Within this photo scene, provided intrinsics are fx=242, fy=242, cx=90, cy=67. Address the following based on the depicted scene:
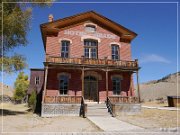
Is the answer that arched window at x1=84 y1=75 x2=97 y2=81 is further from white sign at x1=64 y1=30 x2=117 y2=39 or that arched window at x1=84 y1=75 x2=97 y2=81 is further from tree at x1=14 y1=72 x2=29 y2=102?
tree at x1=14 y1=72 x2=29 y2=102

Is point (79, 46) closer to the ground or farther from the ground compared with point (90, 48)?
farther from the ground

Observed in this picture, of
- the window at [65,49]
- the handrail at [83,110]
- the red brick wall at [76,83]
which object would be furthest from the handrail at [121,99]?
the window at [65,49]

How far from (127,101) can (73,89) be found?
5.26 m

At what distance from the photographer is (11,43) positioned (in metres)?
19.5

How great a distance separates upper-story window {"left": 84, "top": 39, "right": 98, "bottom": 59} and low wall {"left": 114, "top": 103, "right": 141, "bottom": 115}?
5.83 metres

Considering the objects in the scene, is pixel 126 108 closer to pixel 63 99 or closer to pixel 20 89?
pixel 63 99

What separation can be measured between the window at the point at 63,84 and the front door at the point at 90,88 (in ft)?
6.72

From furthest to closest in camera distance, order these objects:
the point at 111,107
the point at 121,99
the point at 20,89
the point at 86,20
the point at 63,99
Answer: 1. the point at 20,89
2. the point at 86,20
3. the point at 121,99
4. the point at 63,99
5. the point at 111,107

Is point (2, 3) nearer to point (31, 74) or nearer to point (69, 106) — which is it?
point (69, 106)

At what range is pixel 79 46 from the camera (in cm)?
2431

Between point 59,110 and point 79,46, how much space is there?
7.02 metres

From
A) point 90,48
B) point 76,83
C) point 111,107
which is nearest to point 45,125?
point 111,107

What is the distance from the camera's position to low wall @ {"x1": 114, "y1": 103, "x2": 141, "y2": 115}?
21797mm

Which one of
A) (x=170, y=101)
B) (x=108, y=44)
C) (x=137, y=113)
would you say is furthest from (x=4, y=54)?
(x=170, y=101)
